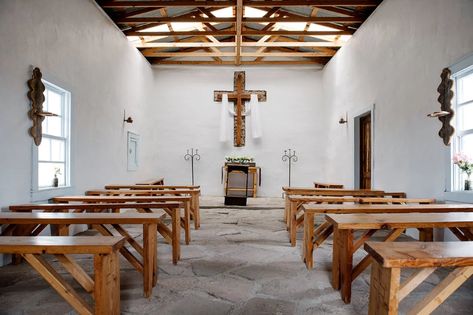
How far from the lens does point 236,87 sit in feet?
29.2

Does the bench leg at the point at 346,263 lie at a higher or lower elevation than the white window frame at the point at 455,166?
lower

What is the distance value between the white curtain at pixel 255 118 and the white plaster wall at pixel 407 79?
2.69 m

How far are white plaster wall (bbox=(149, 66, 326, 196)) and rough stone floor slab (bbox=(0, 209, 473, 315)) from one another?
17.7 ft

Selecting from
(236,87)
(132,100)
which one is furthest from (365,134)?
(132,100)

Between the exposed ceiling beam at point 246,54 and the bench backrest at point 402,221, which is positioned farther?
the exposed ceiling beam at point 246,54

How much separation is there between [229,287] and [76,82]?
3.63 m

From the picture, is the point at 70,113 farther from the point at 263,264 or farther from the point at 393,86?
the point at 393,86

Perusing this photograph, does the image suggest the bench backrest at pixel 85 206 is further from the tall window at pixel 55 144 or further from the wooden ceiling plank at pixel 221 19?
the wooden ceiling plank at pixel 221 19

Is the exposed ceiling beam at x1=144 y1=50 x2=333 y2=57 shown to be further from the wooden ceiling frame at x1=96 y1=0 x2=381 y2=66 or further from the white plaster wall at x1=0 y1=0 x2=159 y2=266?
the white plaster wall at x1=0 y1=0 x2=159 y2=266

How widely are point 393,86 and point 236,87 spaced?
480 cm

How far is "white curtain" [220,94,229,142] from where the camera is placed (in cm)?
875

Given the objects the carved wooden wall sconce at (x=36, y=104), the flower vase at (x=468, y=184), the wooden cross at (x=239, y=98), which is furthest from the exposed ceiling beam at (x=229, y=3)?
the flower vase at (x=468, y=184)

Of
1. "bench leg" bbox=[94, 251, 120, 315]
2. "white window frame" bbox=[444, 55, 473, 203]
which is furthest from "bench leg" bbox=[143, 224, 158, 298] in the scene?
"white window frame" bbox=[444, 55, 473, 203]

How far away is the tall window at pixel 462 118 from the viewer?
340 cm
